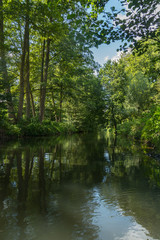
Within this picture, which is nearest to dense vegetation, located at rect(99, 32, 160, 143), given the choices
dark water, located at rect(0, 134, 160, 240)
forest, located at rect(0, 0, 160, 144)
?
forest, located at rect(0, 0, 160, 144)

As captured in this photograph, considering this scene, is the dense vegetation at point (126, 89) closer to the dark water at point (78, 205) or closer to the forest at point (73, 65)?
the forest at point (73, 65)

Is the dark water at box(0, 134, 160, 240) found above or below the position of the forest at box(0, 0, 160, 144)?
below

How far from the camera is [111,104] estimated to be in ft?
103

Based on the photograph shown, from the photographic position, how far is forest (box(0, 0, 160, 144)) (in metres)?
4.69

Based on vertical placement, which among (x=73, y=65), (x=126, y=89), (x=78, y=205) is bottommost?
(x=78, y=205)

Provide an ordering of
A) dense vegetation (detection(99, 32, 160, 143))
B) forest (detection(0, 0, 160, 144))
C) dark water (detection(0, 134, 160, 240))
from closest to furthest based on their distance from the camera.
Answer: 1. dark water (detection(0, 134, 160, 240))
2. forest (detection(0, 0, 160, 144))
3. dense vegetation (detection(99, 32, 160, 143))

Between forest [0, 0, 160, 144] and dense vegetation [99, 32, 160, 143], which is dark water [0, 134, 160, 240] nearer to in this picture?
forest [0, 0, 160, 144]

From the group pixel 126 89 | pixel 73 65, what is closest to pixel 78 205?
pixel 73 65

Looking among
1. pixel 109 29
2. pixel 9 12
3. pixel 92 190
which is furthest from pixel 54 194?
pixel 9 12

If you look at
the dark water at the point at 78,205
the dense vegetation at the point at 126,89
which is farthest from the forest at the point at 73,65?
the dark water at the point at 78,205

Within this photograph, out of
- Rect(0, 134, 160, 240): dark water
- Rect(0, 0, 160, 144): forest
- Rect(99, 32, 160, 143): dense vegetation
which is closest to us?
Rect(0, 134, 160, 240): dark water

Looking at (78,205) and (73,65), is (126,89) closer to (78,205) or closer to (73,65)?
(73,65)

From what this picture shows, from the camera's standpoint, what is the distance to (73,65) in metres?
21.8

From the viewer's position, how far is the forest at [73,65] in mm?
4688
